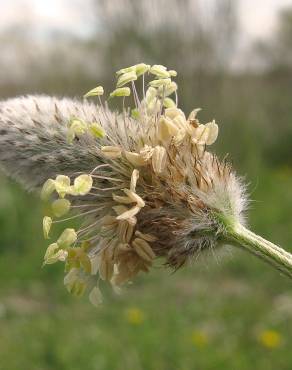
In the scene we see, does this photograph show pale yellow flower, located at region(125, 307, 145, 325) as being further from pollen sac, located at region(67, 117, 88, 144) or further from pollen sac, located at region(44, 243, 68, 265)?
pollen sac, located at region(67, 117, 88, 144)

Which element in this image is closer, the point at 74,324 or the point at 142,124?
the point at 142,124

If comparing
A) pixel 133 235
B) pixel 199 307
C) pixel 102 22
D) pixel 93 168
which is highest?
pixel 93 168

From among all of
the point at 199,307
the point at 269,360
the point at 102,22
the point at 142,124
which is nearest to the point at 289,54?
the point at 102,22

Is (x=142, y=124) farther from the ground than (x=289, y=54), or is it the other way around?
(x=142, y=124)

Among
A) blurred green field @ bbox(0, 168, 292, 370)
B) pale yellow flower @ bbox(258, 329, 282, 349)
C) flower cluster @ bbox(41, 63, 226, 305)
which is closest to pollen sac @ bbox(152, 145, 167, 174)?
flower cluster @ bbox(41, 63, 226, 305)

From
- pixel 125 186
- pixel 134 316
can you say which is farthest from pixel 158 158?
pixel 134 316

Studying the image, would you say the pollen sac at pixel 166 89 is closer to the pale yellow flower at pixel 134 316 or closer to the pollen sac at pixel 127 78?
Result: the pollen sac at pixel 127 78

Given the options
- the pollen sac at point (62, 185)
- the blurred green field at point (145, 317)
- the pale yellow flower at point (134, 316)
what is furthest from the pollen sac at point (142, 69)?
the pale yellow flower at point (134, 316)

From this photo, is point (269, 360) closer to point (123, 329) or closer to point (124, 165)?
point (123, 329)
